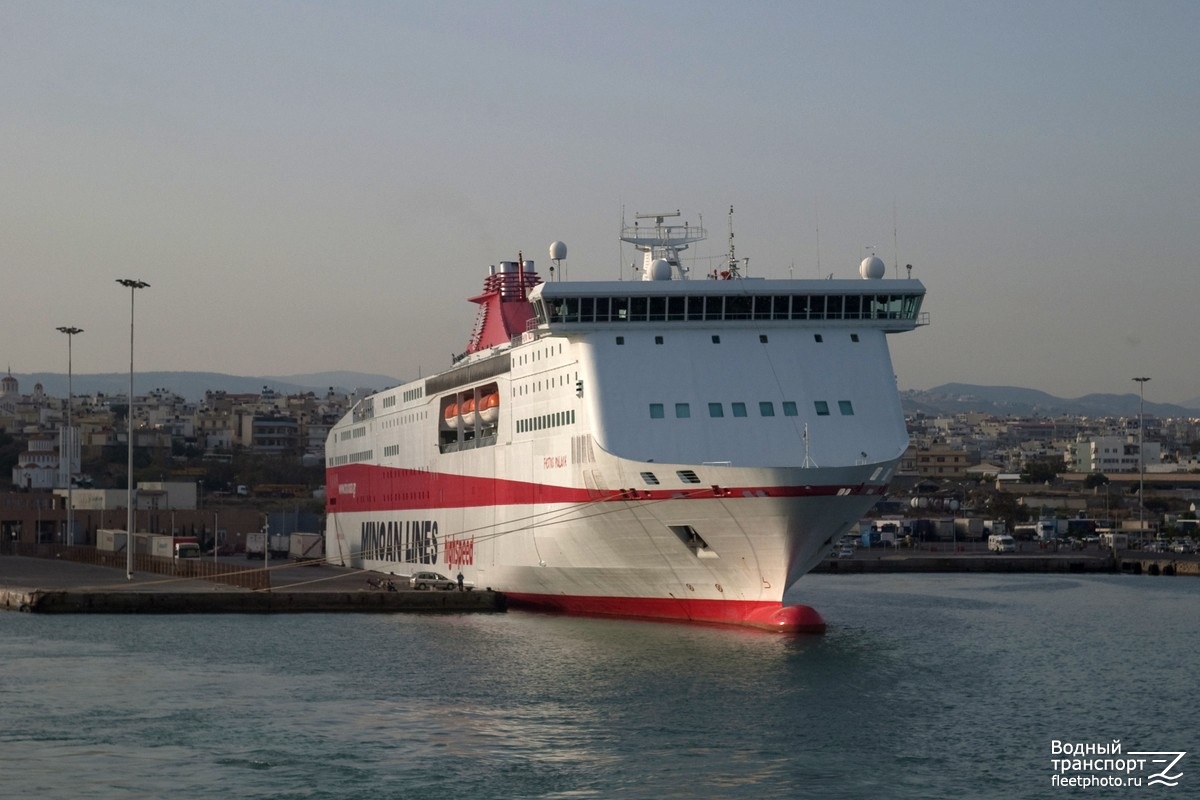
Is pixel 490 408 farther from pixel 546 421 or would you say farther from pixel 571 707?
pixel 571 707

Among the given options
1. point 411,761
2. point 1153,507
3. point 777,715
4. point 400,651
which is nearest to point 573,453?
point 400,651

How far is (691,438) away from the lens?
123 ft

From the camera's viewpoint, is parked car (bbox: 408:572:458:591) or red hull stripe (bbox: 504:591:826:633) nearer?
red hull stripe (bbox: 504:591:826:633)

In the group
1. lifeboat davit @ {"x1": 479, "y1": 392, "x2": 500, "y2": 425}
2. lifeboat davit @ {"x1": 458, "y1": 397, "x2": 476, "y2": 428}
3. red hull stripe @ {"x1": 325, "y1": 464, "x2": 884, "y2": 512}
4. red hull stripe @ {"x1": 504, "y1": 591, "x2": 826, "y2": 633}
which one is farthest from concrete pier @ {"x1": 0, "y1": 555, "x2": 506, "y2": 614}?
lifeboat davit @ {"x1": 458, "y1": 397, "x2": 476, "y2": 428}

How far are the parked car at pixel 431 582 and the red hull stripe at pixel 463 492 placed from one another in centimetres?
228

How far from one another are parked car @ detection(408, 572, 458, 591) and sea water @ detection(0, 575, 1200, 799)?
4266 millimetres

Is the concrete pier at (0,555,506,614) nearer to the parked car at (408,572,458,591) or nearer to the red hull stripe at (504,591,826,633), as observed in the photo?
the parked car at (408,572,458,591)

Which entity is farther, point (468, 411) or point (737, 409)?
point (468, 411)

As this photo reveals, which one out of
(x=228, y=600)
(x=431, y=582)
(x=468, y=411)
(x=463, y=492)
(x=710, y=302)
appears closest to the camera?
(x=710, y=302)

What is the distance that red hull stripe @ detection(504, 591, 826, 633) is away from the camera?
36.5 metres

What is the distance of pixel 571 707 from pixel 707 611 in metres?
10.2

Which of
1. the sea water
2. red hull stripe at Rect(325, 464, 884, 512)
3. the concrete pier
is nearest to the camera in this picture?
the sea water

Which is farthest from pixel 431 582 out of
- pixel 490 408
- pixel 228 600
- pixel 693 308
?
pixel 693 308

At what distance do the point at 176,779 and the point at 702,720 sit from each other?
350 inches
